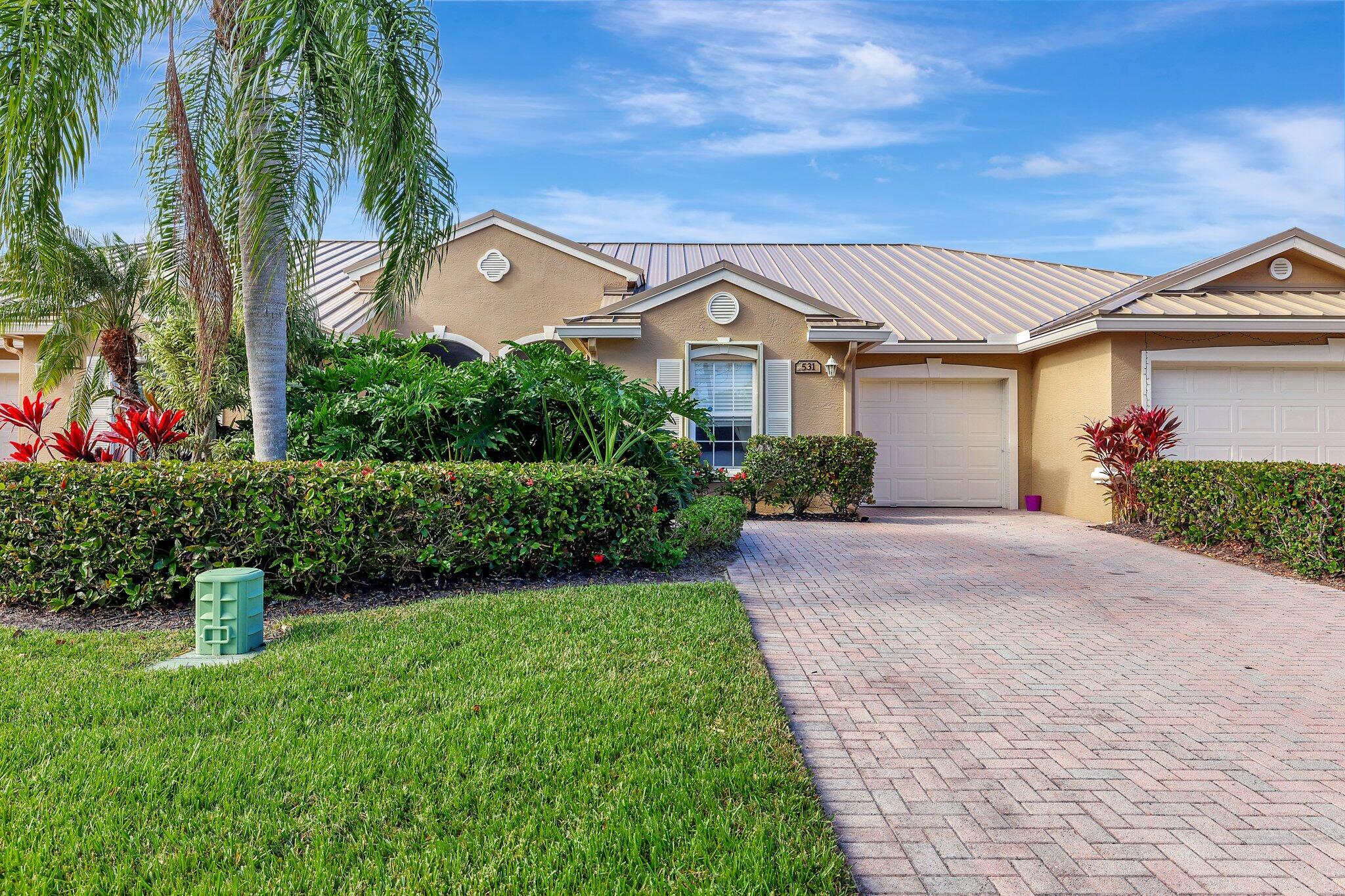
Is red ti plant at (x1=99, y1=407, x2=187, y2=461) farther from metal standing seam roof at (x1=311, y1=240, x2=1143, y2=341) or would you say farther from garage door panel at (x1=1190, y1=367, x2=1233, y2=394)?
garage door panel at (x1=1190, y1=367, x2=1233, y2=394)

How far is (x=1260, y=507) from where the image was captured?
7727mm

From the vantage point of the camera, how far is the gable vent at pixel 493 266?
13.8m

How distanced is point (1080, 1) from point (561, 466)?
10.3 metres

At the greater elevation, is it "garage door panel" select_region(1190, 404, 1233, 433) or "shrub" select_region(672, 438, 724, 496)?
"garage door panel" select_region(1190, 404, 1233, 433)

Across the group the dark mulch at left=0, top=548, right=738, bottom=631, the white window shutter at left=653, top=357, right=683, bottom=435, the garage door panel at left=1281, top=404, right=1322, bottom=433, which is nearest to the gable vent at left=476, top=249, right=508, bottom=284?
the white window shutter at left=653, top=357, right=683, bottom=435

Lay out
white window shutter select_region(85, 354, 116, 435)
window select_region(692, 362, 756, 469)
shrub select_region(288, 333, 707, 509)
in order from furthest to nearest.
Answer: white window shutter select_region(85, 354, 116, 435), window select_region(692, 362, 756, 469), shrub select_region(288, 333, 707, 509)

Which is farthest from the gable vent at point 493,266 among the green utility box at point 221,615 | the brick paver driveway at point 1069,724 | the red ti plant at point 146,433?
the green utility box at point 221,615

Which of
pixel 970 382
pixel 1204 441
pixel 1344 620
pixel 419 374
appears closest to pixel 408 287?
pixel 419 374

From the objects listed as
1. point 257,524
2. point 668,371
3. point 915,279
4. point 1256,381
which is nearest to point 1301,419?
point 1256,381

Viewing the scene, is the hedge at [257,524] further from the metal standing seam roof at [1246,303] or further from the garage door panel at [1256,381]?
the garage door panel at [1256,381]

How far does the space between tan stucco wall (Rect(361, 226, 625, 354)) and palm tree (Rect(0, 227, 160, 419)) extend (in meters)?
4.34

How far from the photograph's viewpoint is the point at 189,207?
678cm

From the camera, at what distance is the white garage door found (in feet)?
44.9

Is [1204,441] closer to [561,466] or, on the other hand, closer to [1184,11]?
[1184,11]
